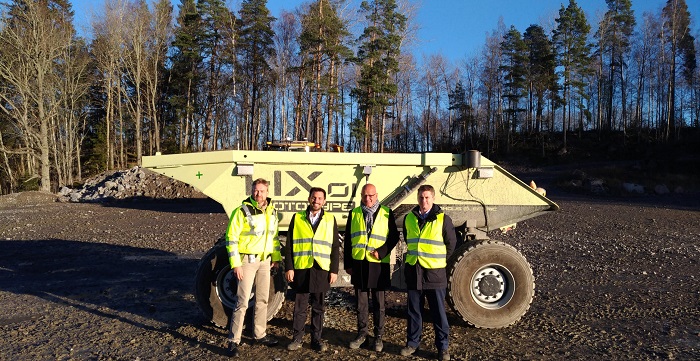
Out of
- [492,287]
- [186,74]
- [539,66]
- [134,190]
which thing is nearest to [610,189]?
[539,66]

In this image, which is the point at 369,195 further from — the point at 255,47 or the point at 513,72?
the point at 513,72

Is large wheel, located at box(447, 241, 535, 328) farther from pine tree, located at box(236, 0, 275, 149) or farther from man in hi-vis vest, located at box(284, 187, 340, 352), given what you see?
pine tree, located at box(236, 0, 275, 149)

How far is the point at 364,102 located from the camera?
31.6 metres

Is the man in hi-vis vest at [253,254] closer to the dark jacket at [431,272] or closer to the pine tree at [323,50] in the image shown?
the dark jacket at [431,272]

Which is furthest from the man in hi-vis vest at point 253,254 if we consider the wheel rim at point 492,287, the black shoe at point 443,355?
the wheel rim at point 492,287

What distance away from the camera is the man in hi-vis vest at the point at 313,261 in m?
4.80

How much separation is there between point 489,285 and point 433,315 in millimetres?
1154

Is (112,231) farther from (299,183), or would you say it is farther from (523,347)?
(523,347)

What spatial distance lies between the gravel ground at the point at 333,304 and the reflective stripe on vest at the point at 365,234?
97cm

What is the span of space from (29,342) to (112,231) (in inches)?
381

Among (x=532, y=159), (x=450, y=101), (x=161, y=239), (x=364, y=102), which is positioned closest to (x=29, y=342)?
(x=161, y=239)

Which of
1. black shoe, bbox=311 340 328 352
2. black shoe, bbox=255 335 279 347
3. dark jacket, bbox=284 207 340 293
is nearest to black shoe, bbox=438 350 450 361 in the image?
black shoe, bbox=311 340 328 352

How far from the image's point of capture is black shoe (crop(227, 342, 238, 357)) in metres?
4.66

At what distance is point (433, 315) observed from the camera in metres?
4.64
